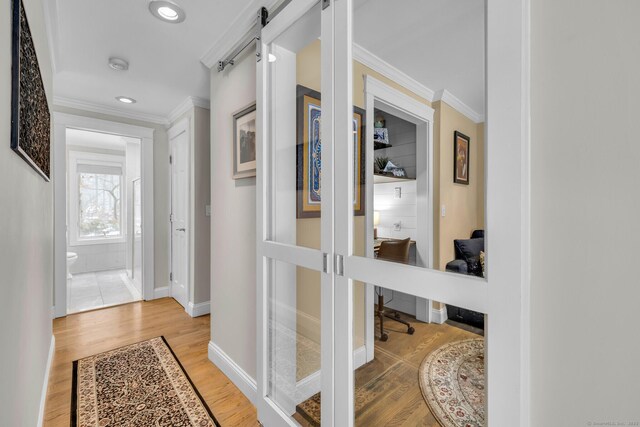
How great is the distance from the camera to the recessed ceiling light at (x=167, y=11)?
5.76 ft

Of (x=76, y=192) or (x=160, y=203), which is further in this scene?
(x=76, y=192)

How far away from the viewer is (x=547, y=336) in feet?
2.37

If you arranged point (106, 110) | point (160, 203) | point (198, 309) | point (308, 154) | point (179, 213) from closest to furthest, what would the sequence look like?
point (308, 154) → point (198, 309) → point (106, 110) → point (179, 213) → point (160, 203)

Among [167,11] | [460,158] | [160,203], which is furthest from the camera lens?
[160,203]

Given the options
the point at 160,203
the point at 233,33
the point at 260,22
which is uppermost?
the point at 233,33

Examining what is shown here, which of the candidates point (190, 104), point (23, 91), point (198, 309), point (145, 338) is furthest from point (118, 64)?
point (198, 309)

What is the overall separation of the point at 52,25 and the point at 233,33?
3.88 feet

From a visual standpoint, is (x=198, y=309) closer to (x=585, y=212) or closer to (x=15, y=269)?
(x=15, y=269)

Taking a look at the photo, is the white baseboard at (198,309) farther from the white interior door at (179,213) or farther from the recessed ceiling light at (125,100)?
the recessed ceiling light at (125,100)

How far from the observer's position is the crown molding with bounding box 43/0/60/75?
1758 mm

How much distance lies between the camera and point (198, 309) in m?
3.41

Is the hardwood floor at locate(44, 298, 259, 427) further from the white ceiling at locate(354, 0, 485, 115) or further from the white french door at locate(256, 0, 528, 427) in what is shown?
the white ceiling at locate(354, 0, 485, 115)

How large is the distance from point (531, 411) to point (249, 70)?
215 cm

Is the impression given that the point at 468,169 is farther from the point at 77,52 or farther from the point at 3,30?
the point at 77,52
